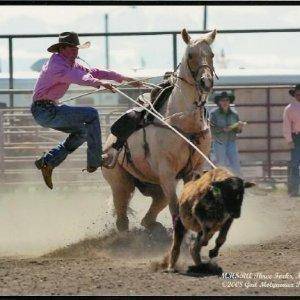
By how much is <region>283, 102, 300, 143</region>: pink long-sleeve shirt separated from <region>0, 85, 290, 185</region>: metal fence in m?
0.54

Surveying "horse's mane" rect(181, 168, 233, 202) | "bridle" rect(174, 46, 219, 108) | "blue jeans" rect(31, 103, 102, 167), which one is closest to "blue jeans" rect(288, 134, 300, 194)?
"bridle" rect(174, 46, 219, 108)

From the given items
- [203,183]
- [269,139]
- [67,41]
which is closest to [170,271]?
[203,183]

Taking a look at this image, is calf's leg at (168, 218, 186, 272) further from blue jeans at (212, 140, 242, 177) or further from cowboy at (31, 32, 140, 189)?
blue jeans at (212, 140, 242, 177)

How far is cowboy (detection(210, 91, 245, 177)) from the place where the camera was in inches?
550

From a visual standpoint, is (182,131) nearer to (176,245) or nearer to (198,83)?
(198,83)

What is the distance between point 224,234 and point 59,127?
7.04 ft

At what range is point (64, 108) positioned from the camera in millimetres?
8250

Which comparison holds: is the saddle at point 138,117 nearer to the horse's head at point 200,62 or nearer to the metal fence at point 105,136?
the horse's head at point 200,62

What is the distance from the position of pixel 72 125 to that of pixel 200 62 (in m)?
1.22

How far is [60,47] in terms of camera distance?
8266 millimetres

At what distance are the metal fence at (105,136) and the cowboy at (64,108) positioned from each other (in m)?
5.49

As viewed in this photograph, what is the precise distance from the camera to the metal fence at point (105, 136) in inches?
576

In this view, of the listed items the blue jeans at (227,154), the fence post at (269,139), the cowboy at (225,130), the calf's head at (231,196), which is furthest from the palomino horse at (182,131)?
the fence post at (269,139)

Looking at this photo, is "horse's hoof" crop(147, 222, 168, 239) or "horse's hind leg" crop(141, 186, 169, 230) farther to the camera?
"horse's hind leg" crop(141, 186, 169, 230)
